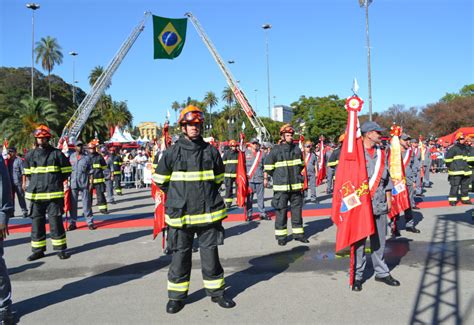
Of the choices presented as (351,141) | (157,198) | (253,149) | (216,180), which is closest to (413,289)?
(351,141)

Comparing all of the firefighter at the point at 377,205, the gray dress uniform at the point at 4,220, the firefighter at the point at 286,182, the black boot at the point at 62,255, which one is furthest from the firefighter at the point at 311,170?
the gray dress uniform at the point at 4,220

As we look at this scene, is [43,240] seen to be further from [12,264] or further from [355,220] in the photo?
[355,220]

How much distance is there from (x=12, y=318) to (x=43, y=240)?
3.01 m

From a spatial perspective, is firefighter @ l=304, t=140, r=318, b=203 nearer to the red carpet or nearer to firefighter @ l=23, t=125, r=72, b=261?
the red carpet

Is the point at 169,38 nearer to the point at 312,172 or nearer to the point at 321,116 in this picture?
the point at 312,172

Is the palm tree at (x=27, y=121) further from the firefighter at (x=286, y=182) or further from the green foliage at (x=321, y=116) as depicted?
the green foliage at (x=321, y=116)

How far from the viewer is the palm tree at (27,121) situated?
127ft

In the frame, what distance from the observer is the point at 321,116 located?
6356 centimetres

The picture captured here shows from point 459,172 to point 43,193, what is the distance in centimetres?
1061

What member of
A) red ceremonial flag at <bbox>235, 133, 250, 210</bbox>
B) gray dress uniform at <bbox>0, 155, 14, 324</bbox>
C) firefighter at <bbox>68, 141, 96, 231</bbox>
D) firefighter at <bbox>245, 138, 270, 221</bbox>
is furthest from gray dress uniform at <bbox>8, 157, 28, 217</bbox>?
gray dress uniform at <bbox>0, 155, 14, 324</bbox>

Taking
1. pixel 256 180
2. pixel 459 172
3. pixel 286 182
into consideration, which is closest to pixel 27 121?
pixel 256 180

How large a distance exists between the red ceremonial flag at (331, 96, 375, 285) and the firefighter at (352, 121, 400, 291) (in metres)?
0.19

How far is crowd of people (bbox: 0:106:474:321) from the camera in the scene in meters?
4.80

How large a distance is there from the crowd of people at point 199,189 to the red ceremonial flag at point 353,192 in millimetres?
294
